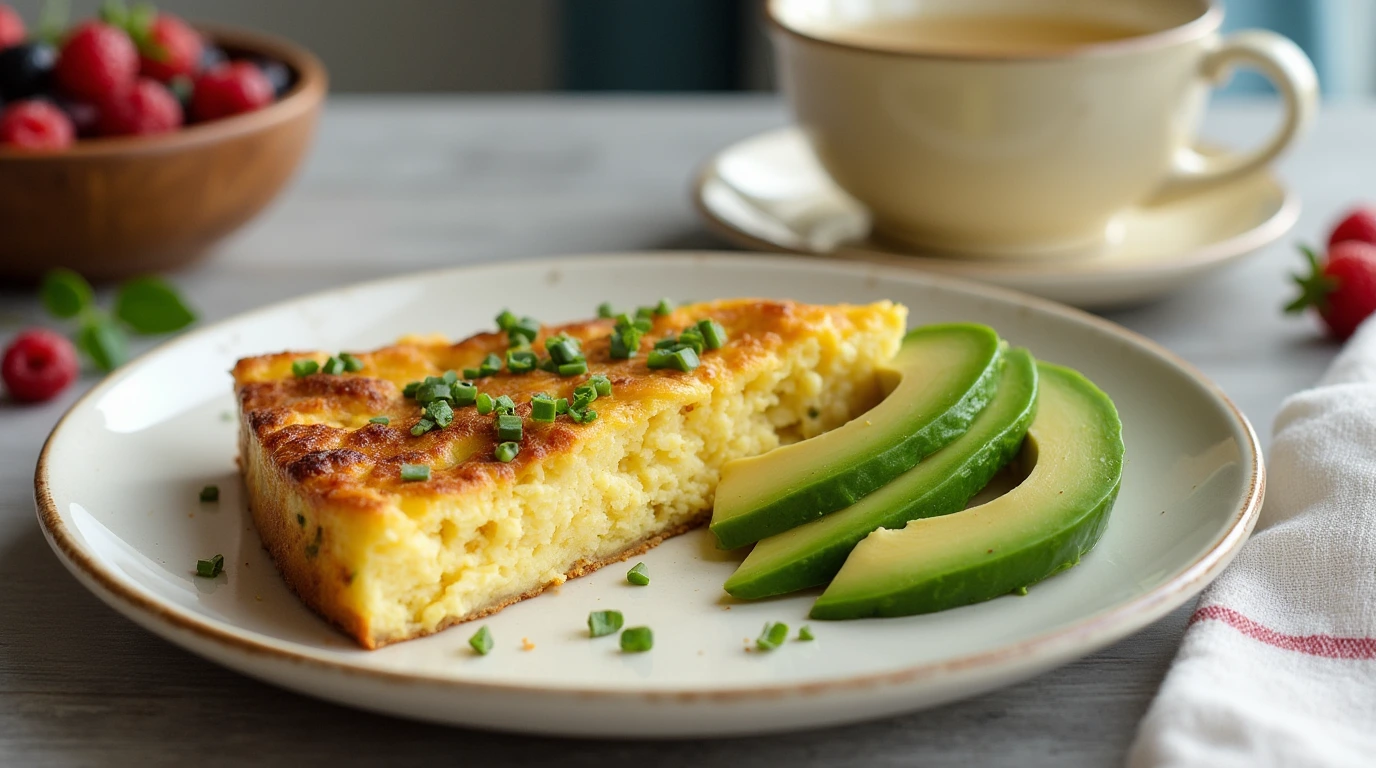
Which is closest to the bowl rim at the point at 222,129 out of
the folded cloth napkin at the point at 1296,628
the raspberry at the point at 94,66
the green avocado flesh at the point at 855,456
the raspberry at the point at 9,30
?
the raspberry at the point at 94,66

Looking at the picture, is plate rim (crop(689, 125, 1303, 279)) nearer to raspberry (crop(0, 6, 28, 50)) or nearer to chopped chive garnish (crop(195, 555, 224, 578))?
chopped chive garnish (crop(195, 555, 224, 578))

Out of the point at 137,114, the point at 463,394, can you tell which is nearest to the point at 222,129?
the point at 137,114

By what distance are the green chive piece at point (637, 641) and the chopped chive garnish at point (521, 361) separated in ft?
2.94

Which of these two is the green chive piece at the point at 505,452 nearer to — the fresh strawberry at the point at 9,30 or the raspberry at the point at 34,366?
the raspberry at the point at 34,366

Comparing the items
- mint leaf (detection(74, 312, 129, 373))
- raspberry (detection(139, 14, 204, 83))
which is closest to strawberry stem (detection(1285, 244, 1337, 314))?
mint leaf (detection(74, 312, 129, 373))

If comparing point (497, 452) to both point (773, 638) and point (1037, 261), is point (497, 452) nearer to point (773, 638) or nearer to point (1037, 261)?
point (773, 638)

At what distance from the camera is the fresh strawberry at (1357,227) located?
15.4 ft

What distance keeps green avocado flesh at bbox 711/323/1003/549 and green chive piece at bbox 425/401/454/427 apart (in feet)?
2.09

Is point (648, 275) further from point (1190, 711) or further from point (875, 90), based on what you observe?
point (1190, 711)

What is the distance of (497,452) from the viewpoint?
286 cm

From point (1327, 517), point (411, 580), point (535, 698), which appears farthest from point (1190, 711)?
point (411, 580)

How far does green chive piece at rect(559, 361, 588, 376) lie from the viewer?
3240 mm

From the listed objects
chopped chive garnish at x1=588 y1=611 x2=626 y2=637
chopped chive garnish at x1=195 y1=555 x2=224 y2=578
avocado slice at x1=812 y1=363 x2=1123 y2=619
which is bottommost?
chopped chive garnish at x1=195 y1=555 x2=224 y2=578

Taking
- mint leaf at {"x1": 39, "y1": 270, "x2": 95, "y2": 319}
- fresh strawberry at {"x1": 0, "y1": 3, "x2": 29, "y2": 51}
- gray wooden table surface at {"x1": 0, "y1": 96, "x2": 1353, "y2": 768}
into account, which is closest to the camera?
gray wooden table surface at {"x1": 0, "y1": 96, "x2": 1353, "y2": 768}
